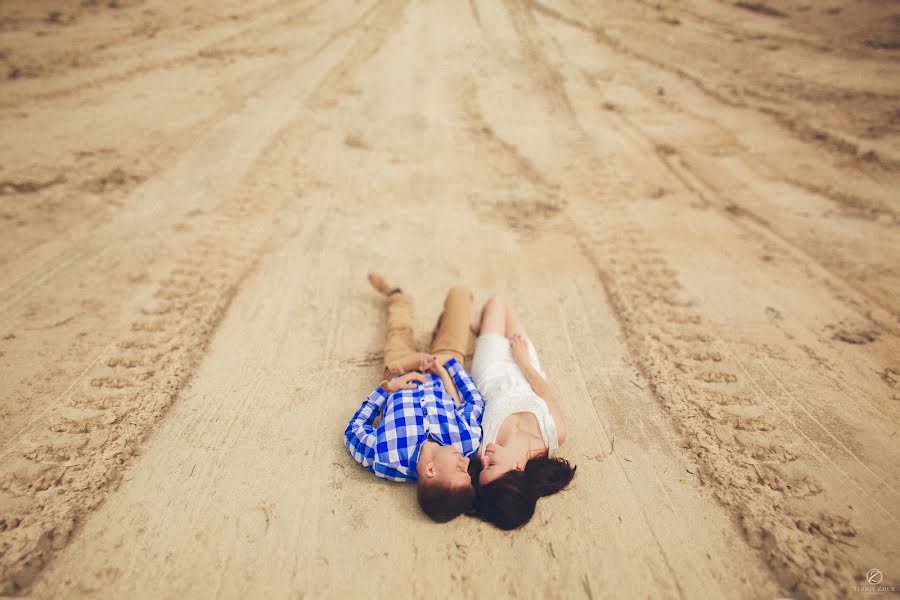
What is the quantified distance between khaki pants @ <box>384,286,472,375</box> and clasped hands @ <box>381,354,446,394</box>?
0.18 feet

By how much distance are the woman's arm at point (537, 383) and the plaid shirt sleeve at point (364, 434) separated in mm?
924

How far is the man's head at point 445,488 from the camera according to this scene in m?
2.19

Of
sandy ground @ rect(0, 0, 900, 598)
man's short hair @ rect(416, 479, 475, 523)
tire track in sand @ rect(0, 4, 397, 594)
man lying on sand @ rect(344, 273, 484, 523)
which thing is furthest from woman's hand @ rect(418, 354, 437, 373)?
tire track in sand @ rect(0, 4, 397, 594)

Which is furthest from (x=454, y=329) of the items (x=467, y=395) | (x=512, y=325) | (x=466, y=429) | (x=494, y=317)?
(x=466, y=429)

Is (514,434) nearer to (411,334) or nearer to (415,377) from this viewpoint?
(415,377)

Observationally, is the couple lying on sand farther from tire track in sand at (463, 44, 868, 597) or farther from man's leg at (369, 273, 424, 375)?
tire track in sand at (463, 44, 868, 597)

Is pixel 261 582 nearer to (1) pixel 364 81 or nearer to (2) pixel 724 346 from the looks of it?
(2) pixel 724 346

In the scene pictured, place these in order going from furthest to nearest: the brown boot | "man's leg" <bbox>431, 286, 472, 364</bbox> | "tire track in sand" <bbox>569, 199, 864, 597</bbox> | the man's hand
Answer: the brown boot < "man's leg" <bbox>431, 286, 472, 364</bbox> < the man's hand < "tire track in sand" <bbox>569, 199, 864, 597</bbox>

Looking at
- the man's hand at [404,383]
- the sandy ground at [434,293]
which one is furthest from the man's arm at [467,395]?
the sandy ground at [434,293]

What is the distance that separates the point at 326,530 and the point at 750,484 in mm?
2255

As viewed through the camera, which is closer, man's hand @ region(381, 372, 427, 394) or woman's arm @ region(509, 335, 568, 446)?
woman's arm @ region(509, 335, 568, 446)

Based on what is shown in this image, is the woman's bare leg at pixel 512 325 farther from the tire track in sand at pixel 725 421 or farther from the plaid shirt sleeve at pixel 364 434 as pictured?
the plaid shirt sleeve at pixel 364 434

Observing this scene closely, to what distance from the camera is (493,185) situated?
4.92 m

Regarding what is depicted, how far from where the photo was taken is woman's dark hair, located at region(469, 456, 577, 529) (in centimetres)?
221
